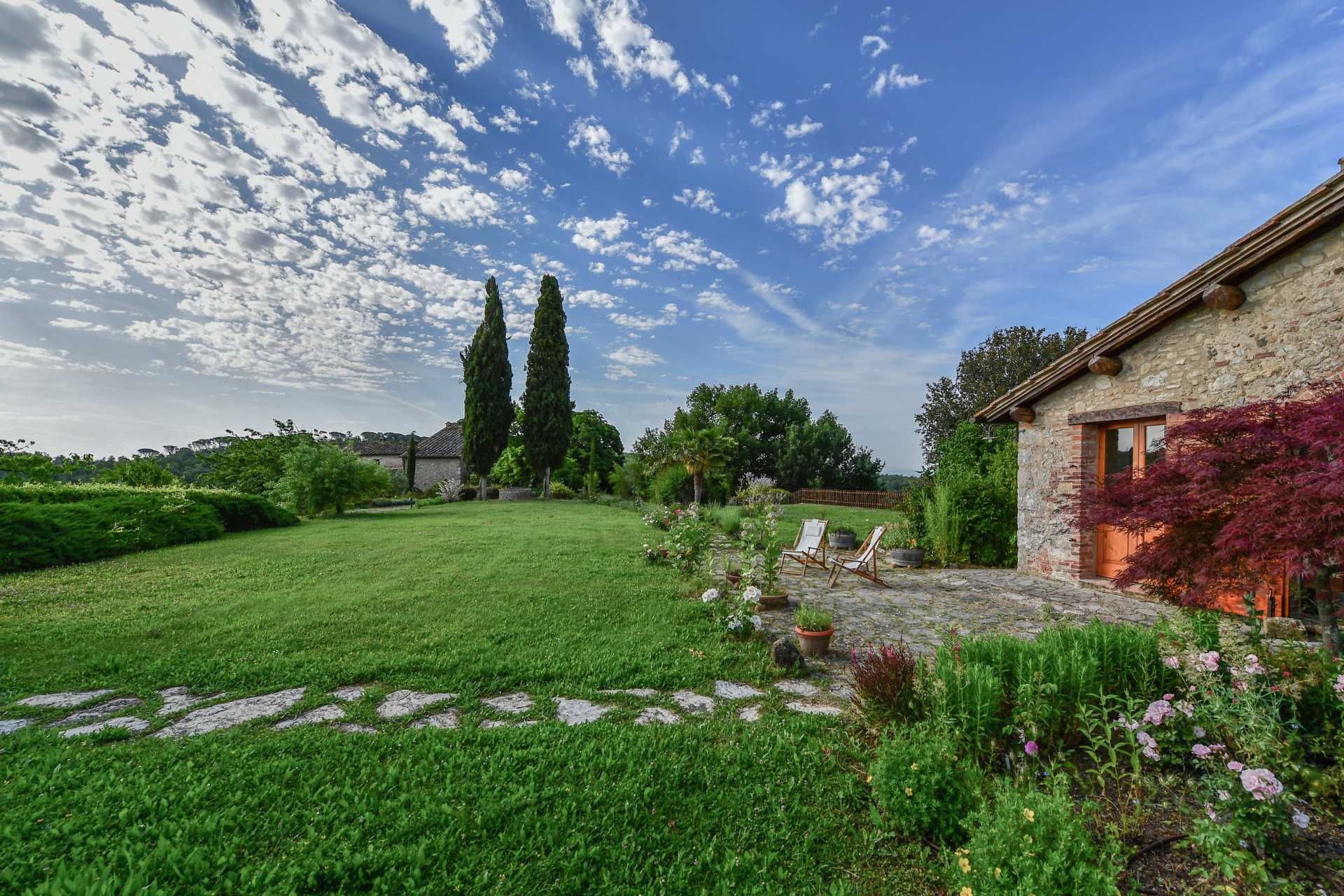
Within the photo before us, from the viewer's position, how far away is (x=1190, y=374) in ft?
20.6

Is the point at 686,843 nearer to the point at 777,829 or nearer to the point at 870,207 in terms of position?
the point at 777,829

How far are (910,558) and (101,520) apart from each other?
1435 centimetres

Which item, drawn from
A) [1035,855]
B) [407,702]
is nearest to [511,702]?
[407,702]

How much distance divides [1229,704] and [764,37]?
8.55 m

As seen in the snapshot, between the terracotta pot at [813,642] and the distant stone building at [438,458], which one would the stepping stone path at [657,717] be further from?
the distant stone building at [438,458]

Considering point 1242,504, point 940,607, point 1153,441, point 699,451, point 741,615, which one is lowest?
point 940,607

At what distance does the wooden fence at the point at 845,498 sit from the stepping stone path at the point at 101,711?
24.4 metres

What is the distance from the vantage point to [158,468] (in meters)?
15.9

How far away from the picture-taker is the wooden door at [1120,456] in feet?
22.5

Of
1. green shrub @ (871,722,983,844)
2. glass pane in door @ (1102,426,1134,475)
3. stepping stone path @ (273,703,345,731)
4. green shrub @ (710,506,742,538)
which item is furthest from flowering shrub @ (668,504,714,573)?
glass pane in door @ (1102,426,1134,475)

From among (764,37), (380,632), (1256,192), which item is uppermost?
(764,37)

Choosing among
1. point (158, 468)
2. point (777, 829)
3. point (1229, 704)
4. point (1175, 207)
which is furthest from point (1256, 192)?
point (158, 468)

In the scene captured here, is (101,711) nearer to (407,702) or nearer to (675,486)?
(407,702)

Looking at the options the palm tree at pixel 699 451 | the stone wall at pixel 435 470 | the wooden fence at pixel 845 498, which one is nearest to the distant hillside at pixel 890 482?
the wooden fence at pixel 845 498
